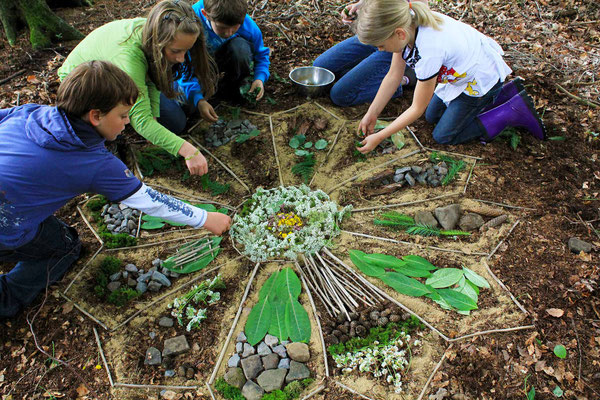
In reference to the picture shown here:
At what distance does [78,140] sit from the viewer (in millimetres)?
2051

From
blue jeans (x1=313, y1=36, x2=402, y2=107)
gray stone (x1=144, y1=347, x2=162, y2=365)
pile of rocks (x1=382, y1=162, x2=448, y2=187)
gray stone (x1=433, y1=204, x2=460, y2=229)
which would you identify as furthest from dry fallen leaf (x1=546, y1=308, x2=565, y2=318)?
blue jeans (x1=313, y1=36, x2=402, y2=107)

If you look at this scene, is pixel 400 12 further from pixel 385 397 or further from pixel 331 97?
pixel 385 397

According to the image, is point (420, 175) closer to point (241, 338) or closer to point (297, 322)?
point (297, 322)

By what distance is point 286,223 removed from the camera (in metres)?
3.06

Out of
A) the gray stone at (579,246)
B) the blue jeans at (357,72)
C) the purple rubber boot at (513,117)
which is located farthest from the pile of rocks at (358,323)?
the blue jeans at (357,72)

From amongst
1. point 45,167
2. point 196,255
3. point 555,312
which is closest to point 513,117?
point 555,312

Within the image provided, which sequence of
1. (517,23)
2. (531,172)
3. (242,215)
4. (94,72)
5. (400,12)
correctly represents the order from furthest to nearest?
1. (517,23)
2. (531,172)
3. (242,215)
4. (400,12)
5. (94,72)

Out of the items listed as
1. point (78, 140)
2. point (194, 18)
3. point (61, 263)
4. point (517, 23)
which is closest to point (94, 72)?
point (78, 140)

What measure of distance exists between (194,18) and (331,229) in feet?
5.72

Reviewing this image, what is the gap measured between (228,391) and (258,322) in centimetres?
42

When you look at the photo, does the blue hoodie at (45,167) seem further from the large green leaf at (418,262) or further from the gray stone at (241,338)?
the large green leaf at (418,262)

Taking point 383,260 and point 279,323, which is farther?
point 383,260

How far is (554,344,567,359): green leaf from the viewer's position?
2.29m

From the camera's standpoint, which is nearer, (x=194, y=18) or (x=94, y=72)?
(x=94, y=72)
